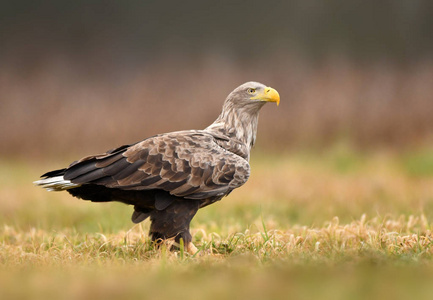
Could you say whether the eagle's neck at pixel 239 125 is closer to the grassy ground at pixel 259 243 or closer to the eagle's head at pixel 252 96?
the eagle's head at pixel 252 96

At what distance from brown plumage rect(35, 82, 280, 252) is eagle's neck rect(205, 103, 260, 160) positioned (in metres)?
0.40

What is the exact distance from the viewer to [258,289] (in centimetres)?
275

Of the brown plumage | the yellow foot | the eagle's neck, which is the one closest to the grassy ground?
the yellow foot

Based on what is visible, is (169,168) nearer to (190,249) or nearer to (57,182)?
(190,249)

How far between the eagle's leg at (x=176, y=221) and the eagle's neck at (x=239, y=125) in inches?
33.0

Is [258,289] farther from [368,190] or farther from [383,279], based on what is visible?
[368,190]

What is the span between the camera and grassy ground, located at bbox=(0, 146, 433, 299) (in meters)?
2.82

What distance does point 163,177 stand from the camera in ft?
15.6

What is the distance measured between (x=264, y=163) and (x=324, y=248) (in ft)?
23.7

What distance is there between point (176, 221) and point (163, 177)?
384mm

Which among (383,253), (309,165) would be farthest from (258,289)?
(309,165)

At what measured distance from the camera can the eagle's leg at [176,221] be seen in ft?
15.9

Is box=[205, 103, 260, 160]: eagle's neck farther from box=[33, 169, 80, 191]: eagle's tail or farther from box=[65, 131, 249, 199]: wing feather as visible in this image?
box=[33, 169, 80, 191]: eagle's tail

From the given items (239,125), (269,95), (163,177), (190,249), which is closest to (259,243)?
(190,249)
